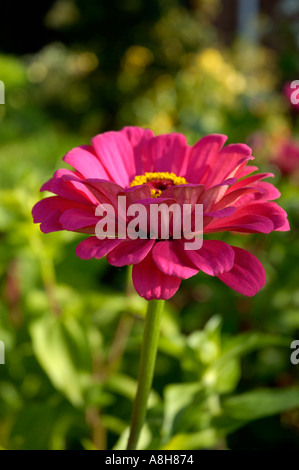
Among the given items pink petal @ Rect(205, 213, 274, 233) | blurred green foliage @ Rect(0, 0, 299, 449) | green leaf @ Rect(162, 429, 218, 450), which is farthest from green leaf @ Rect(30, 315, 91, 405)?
pink petal @ Rect(205, 213, 274, 233)

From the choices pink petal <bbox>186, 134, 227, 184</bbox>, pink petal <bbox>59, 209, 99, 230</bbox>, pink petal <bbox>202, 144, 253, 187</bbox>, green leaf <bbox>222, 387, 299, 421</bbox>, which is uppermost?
pink petal <bbox>186, 134, 227, 184</bbox>

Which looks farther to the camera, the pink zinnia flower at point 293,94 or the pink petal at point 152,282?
the pink zinnia flower at point 293,94

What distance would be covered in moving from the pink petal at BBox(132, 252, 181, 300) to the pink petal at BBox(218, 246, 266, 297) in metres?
0.05

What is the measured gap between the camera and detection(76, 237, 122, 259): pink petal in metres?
0.41

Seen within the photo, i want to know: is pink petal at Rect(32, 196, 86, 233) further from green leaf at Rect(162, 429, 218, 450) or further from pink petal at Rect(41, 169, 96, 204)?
green leaf at Rect(162, 429, 218, 450)

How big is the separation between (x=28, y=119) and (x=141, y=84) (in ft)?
4.19

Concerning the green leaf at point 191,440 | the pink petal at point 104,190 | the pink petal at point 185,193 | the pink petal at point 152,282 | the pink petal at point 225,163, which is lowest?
the green leaf at point 191,440

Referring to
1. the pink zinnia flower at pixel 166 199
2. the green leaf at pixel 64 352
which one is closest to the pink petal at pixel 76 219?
the pink zinnia flower at pixel 166 199

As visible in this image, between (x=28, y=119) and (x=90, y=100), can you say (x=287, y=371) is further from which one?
(x=90, y=100)

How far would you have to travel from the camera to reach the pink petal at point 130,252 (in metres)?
0.41

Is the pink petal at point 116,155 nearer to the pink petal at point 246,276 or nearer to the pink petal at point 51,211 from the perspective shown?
the pink petal at point 51,211

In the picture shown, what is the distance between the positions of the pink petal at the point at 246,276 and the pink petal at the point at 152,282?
0.16ft

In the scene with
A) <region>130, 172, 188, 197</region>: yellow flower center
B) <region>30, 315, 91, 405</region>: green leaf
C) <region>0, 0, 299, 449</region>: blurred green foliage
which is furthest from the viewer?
<region>30, 315, 91, 405</region>: green leaf
